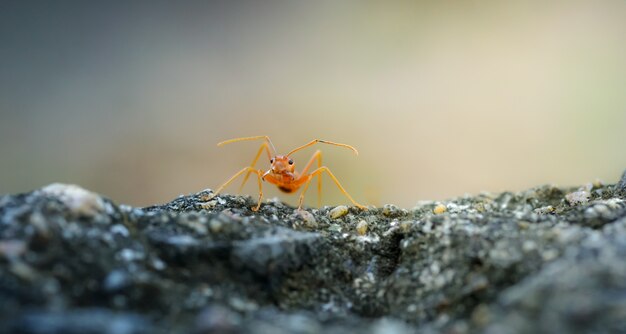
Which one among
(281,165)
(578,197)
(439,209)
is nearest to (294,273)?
(439,209)

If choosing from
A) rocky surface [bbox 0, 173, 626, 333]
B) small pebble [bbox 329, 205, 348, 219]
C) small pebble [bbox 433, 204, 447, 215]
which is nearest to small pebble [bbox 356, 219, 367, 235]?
rocky surface [bbox 0, 173, 626, 333]

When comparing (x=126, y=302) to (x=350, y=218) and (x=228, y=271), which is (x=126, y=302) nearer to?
(x=228, y=271)

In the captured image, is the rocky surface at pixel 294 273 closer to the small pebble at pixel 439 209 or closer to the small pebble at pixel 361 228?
the small pebble at pixel 361 228

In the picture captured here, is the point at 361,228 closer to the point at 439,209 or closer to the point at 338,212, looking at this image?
the point at 338,212

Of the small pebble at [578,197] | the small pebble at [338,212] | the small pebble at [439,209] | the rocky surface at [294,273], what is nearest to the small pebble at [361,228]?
the rocky surface at [294,273]

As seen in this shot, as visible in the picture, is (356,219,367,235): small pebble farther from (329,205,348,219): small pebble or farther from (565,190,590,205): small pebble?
(565,190,590,205): small pebble

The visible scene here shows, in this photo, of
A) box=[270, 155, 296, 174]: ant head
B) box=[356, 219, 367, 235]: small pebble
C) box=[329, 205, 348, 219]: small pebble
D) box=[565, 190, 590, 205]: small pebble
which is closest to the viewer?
box=[356, 219, 367, 235]: small pebble

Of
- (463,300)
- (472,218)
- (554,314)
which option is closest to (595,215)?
(472,218)
